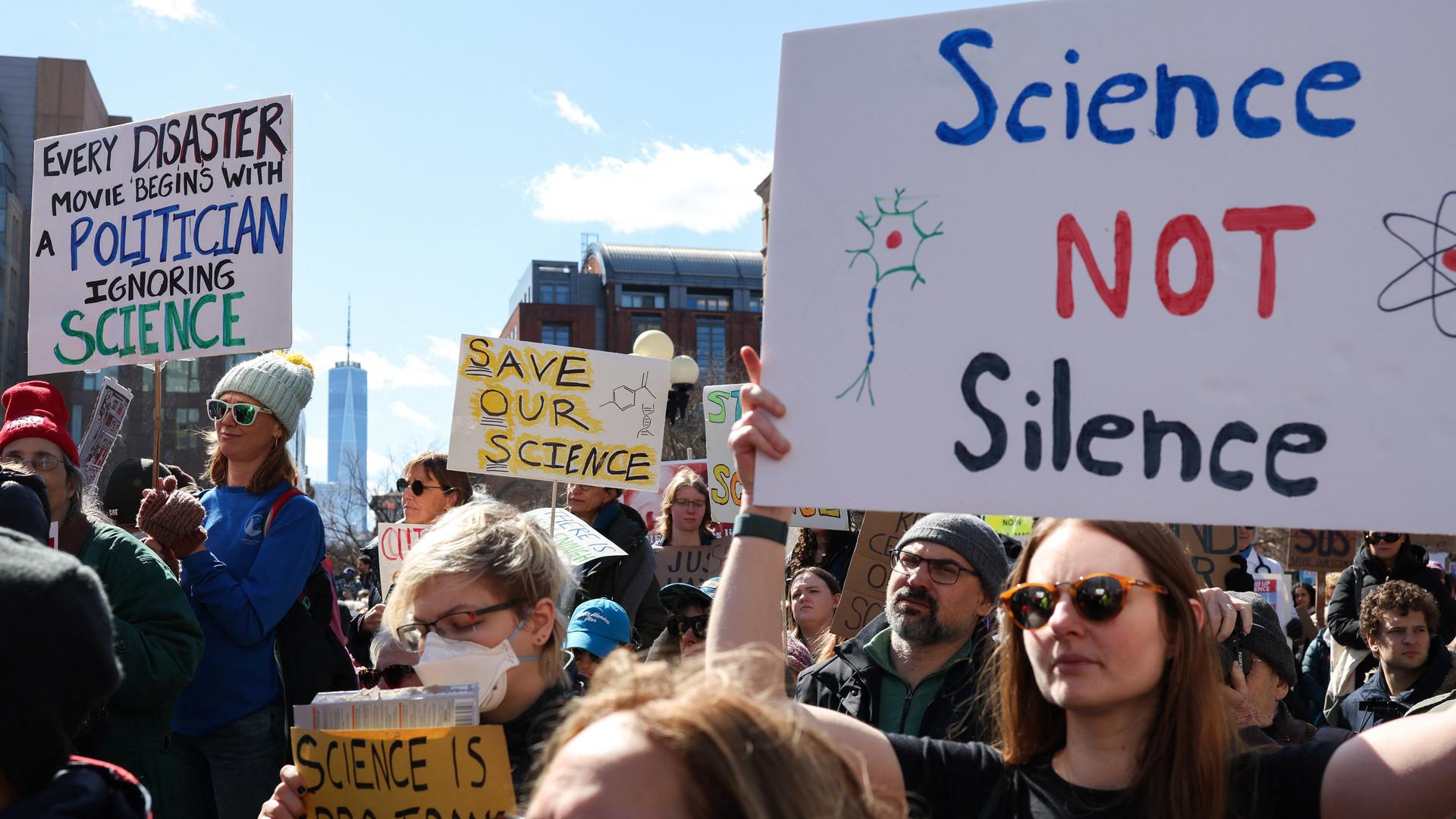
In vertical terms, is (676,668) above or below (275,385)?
below

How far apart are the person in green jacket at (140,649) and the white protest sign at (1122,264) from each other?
2.27m

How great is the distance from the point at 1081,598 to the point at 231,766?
3.04 m

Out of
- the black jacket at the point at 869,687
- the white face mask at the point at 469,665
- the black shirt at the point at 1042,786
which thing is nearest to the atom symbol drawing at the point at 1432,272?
the black shirt at the point at 1042,786

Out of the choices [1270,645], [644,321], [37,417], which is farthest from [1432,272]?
[644,321]

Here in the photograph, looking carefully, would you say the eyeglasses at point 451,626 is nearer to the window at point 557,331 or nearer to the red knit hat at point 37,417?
the red knit hat at point 37,417

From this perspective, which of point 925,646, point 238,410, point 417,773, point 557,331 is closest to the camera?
point 417,773

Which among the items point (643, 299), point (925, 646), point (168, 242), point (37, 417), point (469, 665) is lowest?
point (925, 646)

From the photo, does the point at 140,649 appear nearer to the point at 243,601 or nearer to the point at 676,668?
the point at 243,601

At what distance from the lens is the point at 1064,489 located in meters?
2.20

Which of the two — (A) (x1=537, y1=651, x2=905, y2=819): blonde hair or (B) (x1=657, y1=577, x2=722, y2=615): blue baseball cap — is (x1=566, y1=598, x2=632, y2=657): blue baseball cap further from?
(A) (x1=537, y1=651, x2=905, y2=819): blonde hair

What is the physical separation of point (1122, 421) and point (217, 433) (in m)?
3.41

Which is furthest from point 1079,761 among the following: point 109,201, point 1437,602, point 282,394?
point 1437,602

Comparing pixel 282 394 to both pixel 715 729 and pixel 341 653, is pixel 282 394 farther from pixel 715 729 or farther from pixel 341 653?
pixel 715 729

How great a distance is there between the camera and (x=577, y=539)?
608cm
